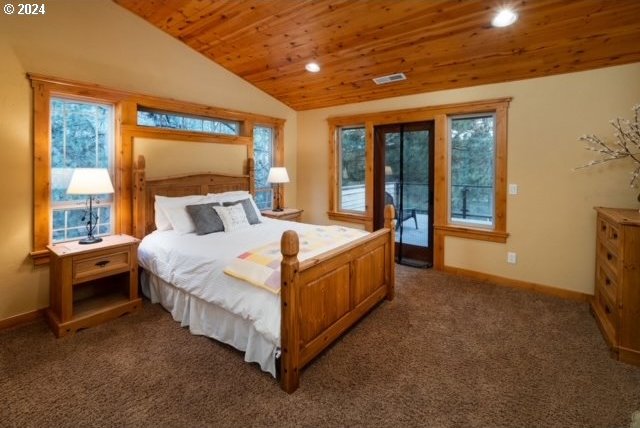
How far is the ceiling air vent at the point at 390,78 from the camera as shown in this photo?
3.90 metres

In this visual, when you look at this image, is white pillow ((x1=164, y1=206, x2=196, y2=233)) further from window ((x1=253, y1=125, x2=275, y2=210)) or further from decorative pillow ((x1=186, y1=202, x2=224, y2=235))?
window ((x1=253, y1=125, x2=275, y2=210))

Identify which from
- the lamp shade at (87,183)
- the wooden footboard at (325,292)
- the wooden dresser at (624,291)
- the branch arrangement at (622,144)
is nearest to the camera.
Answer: the wooden footboard at (325,292)

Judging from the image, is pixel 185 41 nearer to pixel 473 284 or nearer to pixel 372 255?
pixel 372 255

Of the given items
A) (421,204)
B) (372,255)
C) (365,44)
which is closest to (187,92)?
(365,44)

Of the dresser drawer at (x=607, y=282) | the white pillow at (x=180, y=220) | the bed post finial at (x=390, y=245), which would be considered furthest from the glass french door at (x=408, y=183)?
the white pillow at (x=180, y=220)

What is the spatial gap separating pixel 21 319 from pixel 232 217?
1.98 meters

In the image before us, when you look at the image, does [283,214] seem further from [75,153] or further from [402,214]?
[75,153]

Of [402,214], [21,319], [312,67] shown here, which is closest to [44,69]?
[21,319]

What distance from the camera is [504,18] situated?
2701mm

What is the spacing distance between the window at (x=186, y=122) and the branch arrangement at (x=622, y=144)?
161 inches

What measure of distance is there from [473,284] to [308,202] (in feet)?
9.29

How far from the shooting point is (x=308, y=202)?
558 cm

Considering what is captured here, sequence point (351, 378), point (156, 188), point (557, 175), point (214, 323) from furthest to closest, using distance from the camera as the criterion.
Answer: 1. point (156, 188)
2. point (557, 175)
3. point (214, 323)
4. point (351, 378)

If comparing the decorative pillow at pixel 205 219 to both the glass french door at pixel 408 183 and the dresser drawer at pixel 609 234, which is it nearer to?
the glass french door at pixel 408 183
